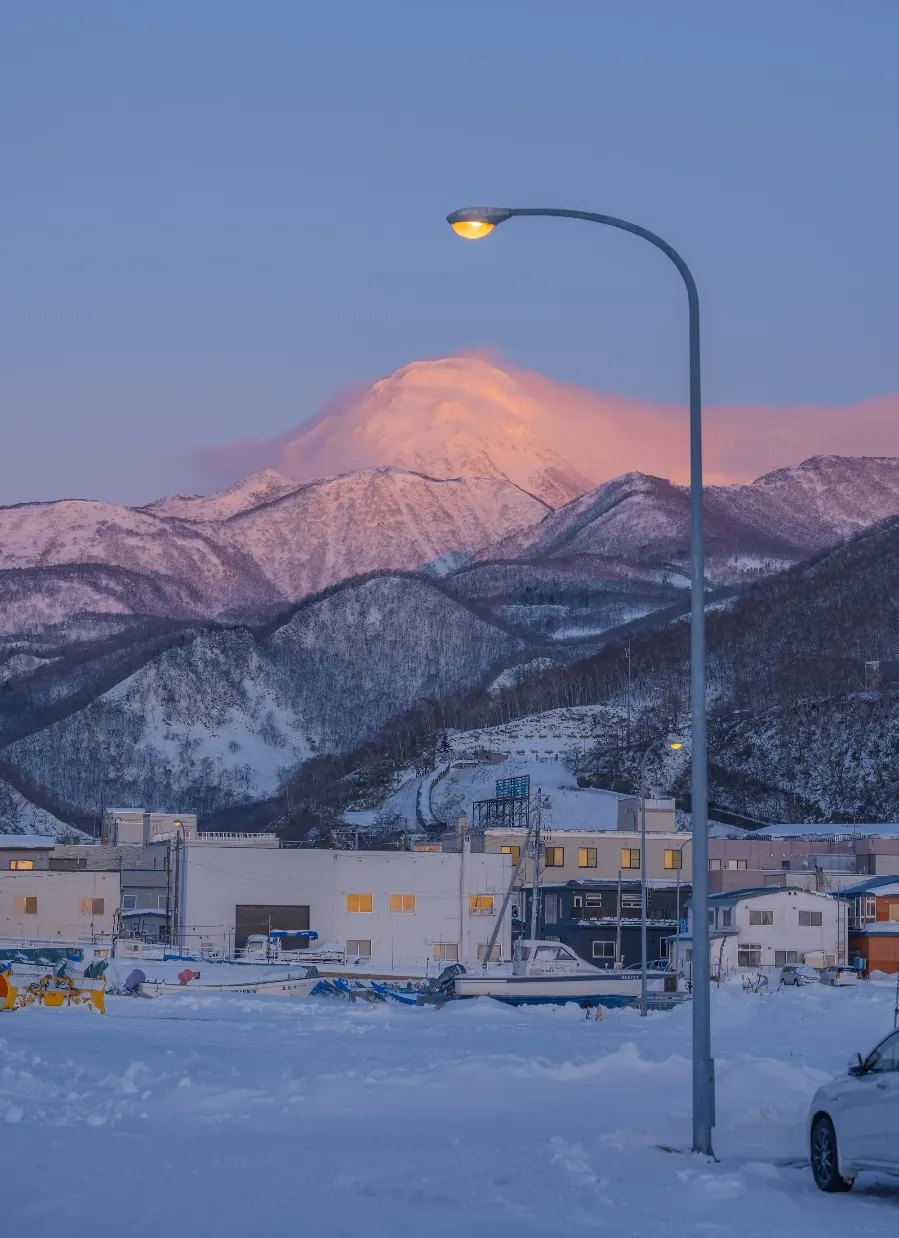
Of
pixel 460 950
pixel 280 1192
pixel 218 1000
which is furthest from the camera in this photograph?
pixel 460 950

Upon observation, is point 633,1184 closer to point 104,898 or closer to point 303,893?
point 303,893

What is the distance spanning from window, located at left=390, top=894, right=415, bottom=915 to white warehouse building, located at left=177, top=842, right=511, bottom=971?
1.7 inches

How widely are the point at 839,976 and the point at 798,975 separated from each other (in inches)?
65.2

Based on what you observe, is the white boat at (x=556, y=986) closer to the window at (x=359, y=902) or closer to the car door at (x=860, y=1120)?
the window at (x=359, y=902)

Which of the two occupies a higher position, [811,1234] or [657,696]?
[657,696]

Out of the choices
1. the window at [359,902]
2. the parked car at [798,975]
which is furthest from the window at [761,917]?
the window at [359,902]

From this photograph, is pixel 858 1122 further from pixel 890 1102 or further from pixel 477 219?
pixel 477 219

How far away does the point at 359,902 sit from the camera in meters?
73.9

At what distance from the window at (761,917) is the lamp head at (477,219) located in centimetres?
5464

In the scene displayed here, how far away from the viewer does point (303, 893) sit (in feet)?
243

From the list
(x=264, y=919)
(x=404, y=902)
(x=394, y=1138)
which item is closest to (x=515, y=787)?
(x=404, y=902)

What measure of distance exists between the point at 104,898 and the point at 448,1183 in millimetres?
67050

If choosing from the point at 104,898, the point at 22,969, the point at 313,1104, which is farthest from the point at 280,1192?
the point at 104,898

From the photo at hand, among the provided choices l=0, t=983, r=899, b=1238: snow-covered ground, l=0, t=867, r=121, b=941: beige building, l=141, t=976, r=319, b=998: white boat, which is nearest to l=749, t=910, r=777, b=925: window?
l=141, t=976, r=319, b=998: white boat
